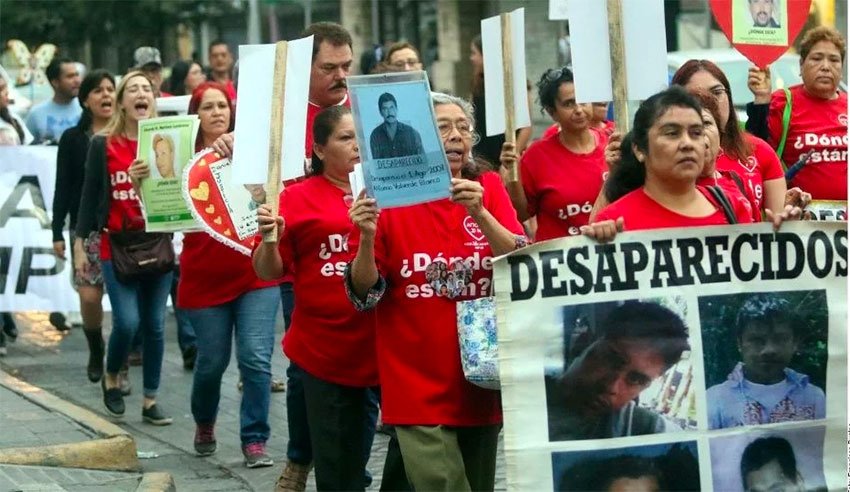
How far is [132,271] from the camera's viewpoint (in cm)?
923

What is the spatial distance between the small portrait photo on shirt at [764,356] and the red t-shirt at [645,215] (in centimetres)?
24

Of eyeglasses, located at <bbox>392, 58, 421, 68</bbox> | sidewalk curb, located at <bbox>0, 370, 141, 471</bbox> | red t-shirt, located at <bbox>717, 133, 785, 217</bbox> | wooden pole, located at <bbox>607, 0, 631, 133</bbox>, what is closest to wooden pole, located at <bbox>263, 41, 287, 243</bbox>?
wooden pole, located at <bbox>607, 0, 631, 133</bbox>

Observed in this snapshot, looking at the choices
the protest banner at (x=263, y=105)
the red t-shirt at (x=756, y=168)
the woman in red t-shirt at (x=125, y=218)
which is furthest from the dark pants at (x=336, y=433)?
the woman in red t-shirt at (x=125, y=218)

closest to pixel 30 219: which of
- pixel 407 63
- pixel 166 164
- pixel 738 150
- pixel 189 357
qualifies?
pixel 189 357

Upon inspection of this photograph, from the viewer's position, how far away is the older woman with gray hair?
5.56 meters

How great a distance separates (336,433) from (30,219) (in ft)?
20.0

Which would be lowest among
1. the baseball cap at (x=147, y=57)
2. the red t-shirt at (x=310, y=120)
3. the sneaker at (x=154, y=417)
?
the sneaker at (x=154, y=417)

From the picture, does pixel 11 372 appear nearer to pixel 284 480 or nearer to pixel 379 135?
pixel 284 480

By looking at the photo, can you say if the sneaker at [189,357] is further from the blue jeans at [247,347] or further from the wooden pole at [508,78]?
the wooden pole at [508,78]

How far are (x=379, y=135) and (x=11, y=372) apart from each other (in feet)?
20.2

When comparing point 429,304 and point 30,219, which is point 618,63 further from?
point 30,219

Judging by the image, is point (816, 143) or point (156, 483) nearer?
point (156, 483)

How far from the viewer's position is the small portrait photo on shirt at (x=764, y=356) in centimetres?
513

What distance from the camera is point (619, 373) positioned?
16.7 ft
